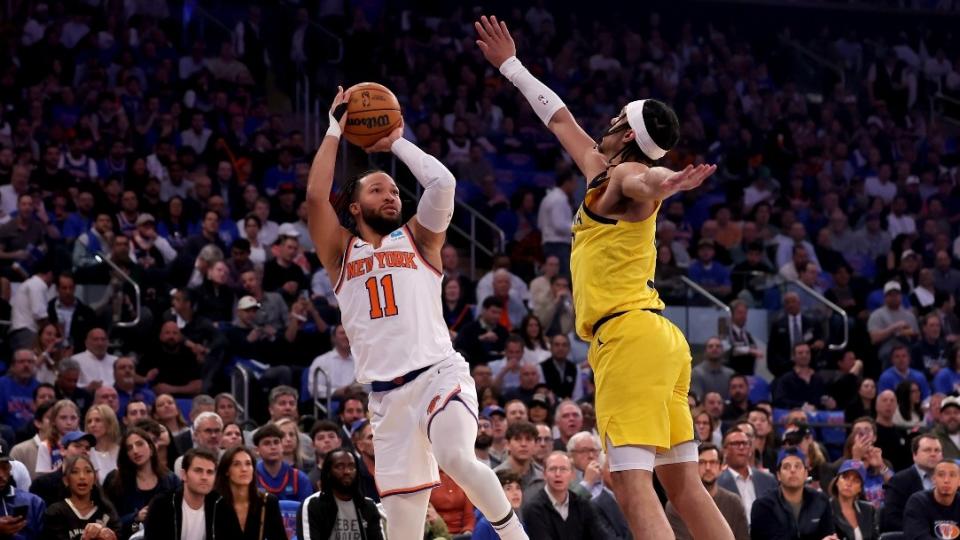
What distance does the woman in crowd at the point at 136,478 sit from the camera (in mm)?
12312

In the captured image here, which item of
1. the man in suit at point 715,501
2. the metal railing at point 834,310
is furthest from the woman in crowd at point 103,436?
the metal railing at point 834,310

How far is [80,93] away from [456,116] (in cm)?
519

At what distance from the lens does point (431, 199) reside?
28.0 ft

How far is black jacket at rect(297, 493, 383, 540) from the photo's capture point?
37.8ft

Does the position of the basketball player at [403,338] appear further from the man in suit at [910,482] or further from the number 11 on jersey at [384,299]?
the man in suit at [910,482]

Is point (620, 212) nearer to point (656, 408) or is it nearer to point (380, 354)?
point (656, 408)

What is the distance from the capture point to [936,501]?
13.3 metres

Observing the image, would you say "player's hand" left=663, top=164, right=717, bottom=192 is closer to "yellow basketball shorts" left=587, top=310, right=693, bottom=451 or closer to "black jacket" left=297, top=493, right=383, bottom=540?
"yellow basketball shorts" left=587, top=310, right=693, bottom=451

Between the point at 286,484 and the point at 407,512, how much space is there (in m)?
4.64

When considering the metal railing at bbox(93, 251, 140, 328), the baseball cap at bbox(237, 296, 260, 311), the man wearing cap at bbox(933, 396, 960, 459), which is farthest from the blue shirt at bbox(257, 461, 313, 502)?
the man wearing cap at bbox(933, 396, 960, 459)

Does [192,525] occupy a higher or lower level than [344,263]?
lower

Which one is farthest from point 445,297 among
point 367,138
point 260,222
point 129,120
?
point 367,138

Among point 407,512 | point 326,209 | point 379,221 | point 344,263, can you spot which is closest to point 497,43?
point 379,221

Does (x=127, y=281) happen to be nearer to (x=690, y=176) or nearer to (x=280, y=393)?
(x=280, y=393)
